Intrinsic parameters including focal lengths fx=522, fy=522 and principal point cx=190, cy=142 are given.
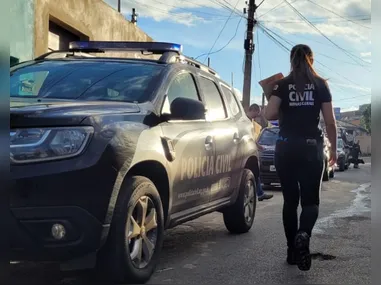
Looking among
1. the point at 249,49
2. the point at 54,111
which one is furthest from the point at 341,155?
the point at 54,111

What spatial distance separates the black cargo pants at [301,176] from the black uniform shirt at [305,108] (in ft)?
0.27

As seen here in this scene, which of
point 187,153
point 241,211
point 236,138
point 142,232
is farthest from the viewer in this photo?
point 241,211

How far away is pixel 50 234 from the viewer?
3141mm

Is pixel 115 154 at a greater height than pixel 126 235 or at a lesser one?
greater

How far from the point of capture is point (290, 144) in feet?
14.7

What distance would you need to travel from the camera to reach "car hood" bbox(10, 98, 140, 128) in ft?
10.3

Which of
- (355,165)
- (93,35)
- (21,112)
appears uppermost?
(93,35)

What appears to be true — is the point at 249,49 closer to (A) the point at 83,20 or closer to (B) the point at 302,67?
(A) the point at 83,20

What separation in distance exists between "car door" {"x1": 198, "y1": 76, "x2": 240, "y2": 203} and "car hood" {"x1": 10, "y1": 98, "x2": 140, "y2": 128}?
160 centimetres

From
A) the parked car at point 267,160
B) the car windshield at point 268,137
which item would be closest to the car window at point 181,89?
the parked car at point 267,160

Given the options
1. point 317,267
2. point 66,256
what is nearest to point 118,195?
point 66,256

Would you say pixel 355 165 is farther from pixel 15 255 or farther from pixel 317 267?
pixel 15 255

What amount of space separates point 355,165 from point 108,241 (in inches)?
1040

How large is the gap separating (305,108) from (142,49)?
189 centimetres
